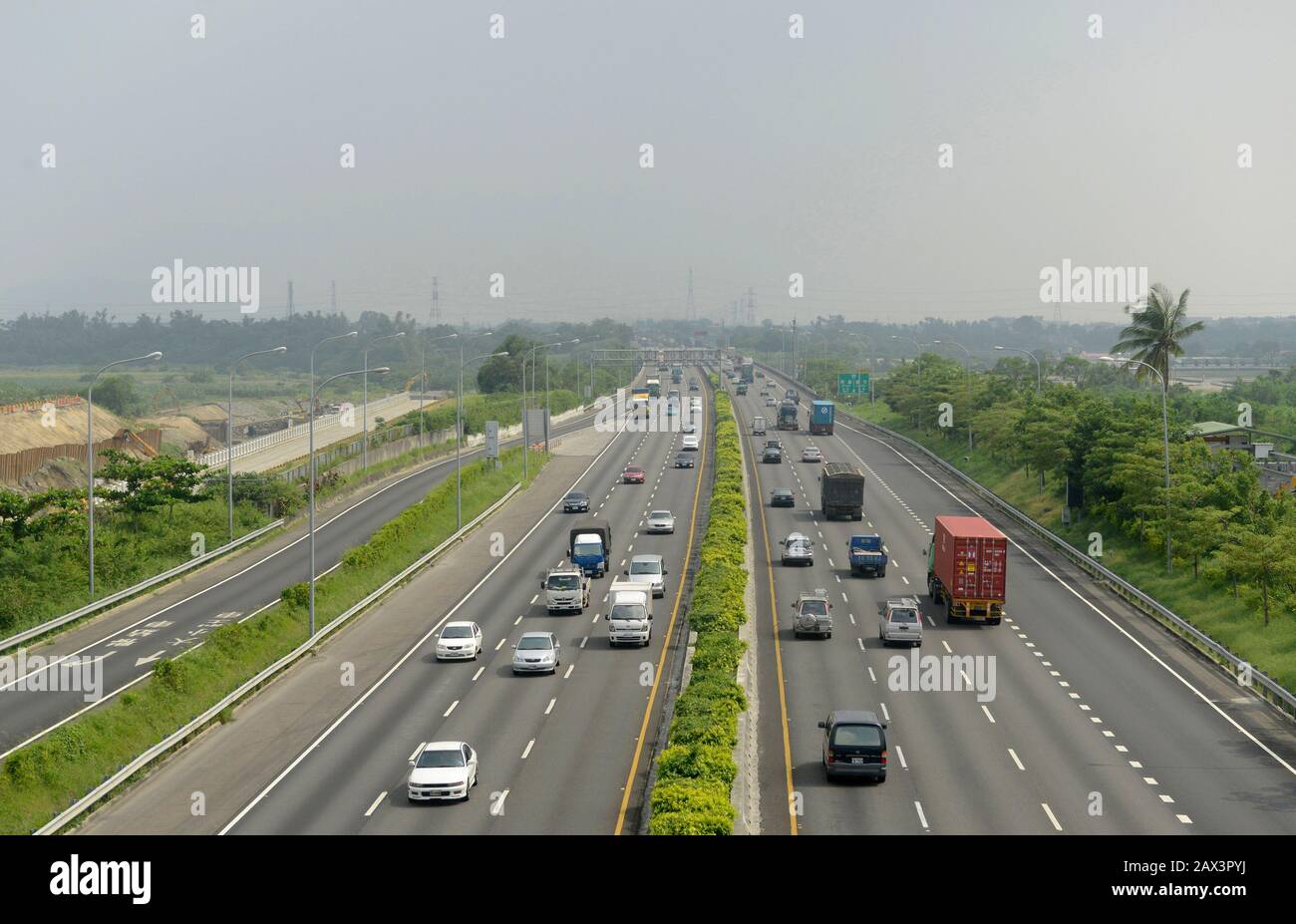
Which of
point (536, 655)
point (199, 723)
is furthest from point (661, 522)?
point (199, 723)

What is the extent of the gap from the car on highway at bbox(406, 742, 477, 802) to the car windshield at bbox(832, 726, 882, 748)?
359 inches

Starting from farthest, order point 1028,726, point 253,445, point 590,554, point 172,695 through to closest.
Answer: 1. point 253,445
2. point 590,554
3. point 172,695
4. point 1028,726

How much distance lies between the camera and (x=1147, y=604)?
5600cm

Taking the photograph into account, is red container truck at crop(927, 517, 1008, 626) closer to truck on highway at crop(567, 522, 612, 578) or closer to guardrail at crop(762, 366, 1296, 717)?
guardrail at crop(762, 366, 1296, 717)

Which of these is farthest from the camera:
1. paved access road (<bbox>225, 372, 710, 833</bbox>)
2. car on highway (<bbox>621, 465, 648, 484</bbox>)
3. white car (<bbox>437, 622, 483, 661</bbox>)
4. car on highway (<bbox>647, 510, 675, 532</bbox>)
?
car on highway (<bbox>621, 465, 648, 484</bbox>)

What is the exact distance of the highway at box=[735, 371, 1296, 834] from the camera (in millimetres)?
30828

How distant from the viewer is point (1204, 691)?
43.5m

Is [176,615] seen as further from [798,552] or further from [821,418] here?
[821,418]

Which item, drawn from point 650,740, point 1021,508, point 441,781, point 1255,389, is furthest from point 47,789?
point 1255,389

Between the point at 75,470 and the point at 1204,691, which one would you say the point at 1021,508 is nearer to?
the point at 1204,691

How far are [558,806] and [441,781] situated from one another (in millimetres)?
2829

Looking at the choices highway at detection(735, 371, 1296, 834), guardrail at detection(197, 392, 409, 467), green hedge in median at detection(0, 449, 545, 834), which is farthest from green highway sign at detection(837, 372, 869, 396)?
green hedge in median at detection(0, 449, 545, 834)

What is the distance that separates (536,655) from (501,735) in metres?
7.81
